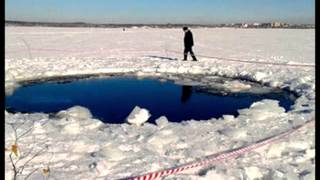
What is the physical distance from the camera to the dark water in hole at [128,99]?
9156mm

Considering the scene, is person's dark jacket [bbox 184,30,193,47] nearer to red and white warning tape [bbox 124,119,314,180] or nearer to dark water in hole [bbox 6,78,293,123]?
dark water in hole [bbox 6,78,293,123]

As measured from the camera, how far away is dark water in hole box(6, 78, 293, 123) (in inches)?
360

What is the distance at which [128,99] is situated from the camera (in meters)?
10.5

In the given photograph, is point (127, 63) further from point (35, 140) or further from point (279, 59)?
point (35, 140)

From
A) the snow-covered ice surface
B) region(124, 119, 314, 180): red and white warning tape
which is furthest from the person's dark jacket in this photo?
region(124, 119, 314, 180): red and white warning tape

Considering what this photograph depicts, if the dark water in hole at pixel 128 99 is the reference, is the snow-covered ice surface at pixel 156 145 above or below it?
above

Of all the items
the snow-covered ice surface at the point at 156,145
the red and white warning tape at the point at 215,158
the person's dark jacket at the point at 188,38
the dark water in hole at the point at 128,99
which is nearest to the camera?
the red and white warning tape at the point at 215,158

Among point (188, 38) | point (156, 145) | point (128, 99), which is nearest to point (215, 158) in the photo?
point (156, 145)

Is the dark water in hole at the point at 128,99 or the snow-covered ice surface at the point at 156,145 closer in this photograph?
the snow-covered ice surface at the point at 156,145

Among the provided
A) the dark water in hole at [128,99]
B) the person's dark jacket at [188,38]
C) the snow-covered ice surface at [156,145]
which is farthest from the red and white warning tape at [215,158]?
the person's dark jacket at [188,38]

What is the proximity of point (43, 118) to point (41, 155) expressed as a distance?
210 cm

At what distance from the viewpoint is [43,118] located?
804cm

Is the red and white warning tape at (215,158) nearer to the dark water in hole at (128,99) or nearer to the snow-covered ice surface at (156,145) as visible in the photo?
the snow-covered ice surface at (156,145)

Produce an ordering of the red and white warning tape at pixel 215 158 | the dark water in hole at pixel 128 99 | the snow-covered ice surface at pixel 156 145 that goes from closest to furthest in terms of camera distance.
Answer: the red and white warning tape at pixel 215 158 < the snow-covered ice surface at pixel 156 145 < the dark water in hole at pixel 128 99
